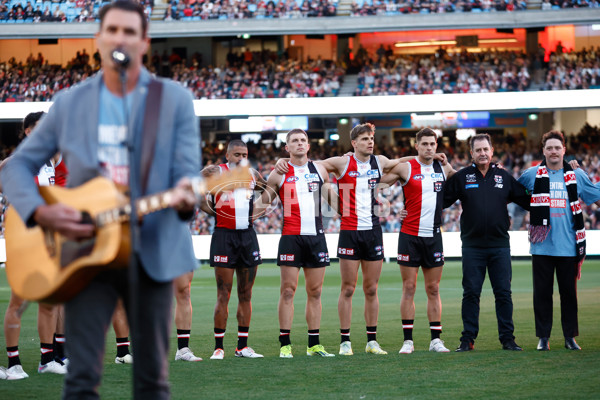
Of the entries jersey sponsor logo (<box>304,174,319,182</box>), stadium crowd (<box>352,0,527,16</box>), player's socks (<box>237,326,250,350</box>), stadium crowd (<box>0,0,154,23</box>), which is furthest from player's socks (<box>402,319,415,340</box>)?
stadium crowd (<box>0,0,154,23</box>)

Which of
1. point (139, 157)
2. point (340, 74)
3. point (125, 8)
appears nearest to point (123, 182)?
point (139, 157)

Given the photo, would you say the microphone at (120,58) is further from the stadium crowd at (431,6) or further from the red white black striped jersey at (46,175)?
the stadium crowd at (431,6)

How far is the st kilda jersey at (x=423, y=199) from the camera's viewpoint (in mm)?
9938

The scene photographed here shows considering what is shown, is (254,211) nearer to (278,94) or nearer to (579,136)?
(278,94)

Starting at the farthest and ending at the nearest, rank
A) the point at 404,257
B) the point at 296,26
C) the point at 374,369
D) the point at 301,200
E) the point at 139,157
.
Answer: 1. the point at 296,26
2. the point at 404,257
3. the point at 301,200
4. the point at 374,369
5. the point at 139,157

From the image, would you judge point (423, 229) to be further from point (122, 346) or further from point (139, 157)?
point (139, 157)

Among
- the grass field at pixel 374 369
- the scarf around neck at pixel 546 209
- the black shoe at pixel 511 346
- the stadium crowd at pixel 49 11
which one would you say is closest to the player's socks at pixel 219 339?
the grass field at pixel 374 369

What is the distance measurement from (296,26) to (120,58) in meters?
33.7

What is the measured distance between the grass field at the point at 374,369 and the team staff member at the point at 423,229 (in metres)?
0.52

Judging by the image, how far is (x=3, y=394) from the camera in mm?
6984

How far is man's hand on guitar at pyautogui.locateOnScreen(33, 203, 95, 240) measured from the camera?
345 cm

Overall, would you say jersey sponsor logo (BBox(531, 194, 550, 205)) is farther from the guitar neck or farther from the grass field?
the guitar neck

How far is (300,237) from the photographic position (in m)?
9.66

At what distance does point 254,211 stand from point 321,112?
2513cm
